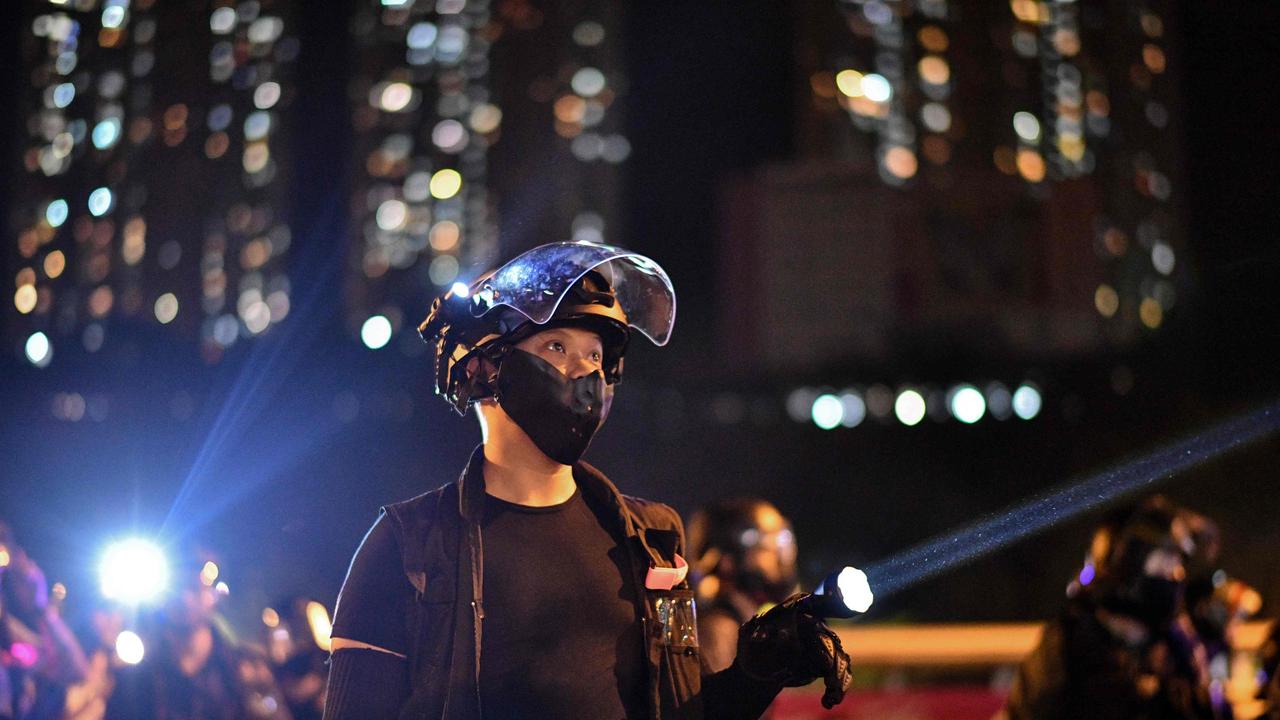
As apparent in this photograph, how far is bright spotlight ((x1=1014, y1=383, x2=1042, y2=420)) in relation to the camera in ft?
112

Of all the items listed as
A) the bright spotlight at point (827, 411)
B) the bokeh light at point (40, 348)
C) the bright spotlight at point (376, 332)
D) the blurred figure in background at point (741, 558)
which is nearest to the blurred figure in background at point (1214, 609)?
the blurred figure in background at point (741, 558)

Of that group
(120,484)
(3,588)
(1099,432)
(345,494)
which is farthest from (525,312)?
(1099,432)

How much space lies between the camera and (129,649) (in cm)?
588

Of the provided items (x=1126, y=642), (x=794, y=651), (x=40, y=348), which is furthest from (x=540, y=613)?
(x=40, y=348)

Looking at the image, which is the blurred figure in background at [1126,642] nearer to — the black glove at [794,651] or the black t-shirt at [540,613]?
the black glove at [794,651]

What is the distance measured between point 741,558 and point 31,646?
296 centimetres

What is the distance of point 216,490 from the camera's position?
15.7 meters

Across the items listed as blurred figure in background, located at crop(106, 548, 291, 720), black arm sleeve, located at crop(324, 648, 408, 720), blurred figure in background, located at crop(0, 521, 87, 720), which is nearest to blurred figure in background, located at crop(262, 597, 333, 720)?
blurred figure in background, located at crop(106, 548, 291, 720)

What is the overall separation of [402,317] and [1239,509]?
33363 millimetres

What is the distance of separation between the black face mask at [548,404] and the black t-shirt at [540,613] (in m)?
0.16

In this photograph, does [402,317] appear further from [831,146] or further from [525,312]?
[525,312]

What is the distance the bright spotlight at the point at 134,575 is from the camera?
5.96 m

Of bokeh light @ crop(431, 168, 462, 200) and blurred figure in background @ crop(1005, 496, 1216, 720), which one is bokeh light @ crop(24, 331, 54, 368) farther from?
blurred figure in background @ crop(1005, 496, 1216, 720)

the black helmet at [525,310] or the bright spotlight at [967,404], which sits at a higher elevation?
the black helmet at [525,310]
